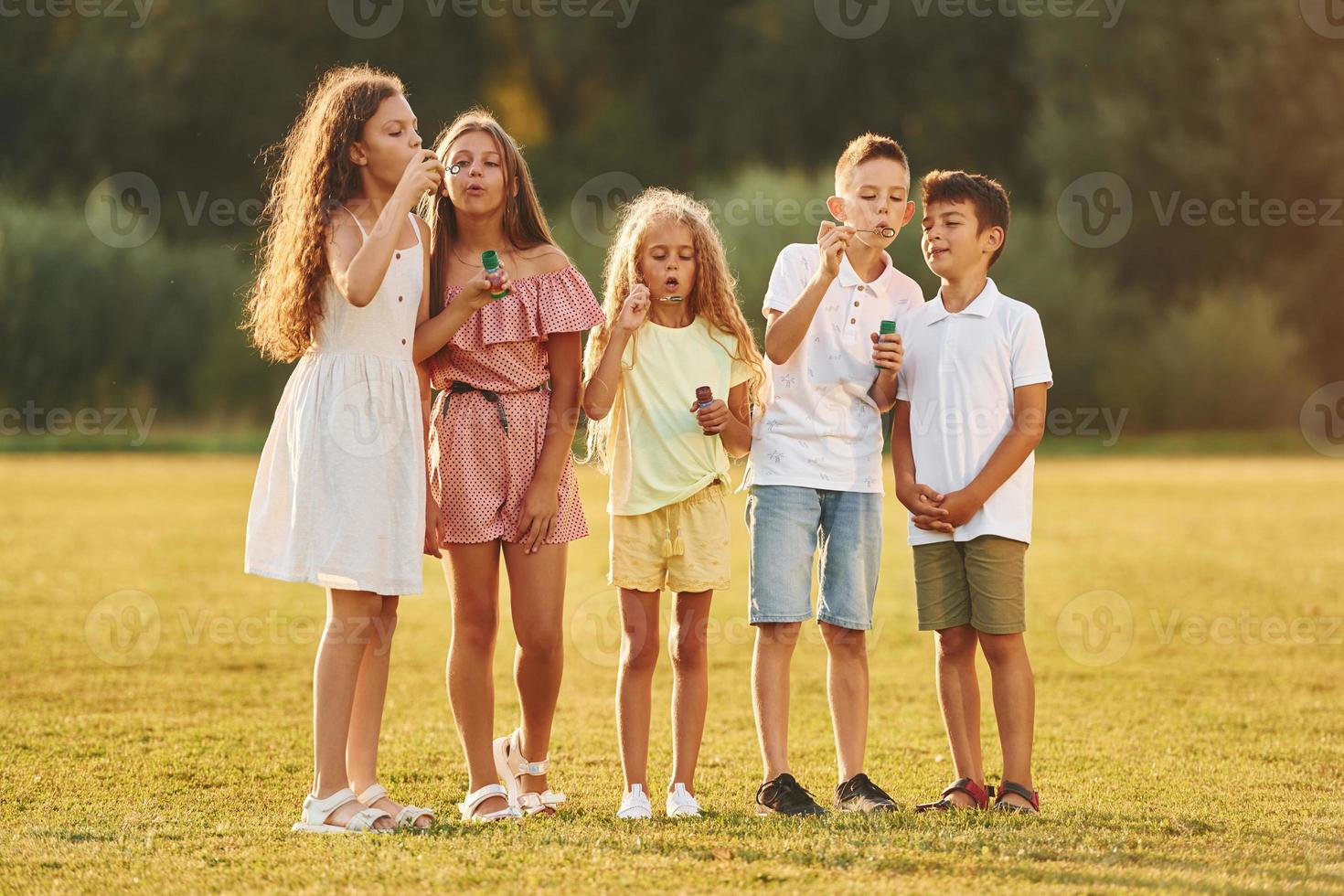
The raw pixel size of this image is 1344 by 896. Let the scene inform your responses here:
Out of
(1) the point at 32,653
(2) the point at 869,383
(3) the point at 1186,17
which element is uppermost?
(3) the point at 1186,17

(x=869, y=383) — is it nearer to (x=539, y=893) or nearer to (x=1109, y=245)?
(x=539, y=893)

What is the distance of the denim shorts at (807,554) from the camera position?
4703mm

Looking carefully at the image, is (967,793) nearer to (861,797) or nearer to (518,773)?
(861,797)

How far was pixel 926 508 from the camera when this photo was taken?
4.72 meters

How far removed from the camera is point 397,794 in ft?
16.8

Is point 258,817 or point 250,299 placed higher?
point 250,299

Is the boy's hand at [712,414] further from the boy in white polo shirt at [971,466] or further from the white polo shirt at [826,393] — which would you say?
the boy in white polo shirt at [971,466]

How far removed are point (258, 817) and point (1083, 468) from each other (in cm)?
2063

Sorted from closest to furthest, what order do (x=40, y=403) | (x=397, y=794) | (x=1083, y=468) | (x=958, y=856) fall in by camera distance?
1. (x=958, y=856)
2. (x=397, y=794)
3. (x=1083, y=468)
4. (x=40, y=403)

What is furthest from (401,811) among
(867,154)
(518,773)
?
(867,154)

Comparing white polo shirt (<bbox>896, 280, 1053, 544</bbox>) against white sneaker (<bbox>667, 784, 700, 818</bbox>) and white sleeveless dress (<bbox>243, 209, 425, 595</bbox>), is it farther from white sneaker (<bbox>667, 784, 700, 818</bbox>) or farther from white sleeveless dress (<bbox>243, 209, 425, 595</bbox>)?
white sleeveless dress (<bbox>243, 209, 425, 595</bbox>)

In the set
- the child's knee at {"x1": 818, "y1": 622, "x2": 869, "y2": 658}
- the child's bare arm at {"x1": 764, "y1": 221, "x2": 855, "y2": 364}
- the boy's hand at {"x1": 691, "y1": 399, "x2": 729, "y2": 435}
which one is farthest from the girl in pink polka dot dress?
the child's knee at {"x1": 818, "y1": 622, "x2": 869, "y2": 658}

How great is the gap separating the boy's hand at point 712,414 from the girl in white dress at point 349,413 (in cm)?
81

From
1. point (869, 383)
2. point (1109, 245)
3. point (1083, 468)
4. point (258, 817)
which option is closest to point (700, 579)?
point (869, 383)
